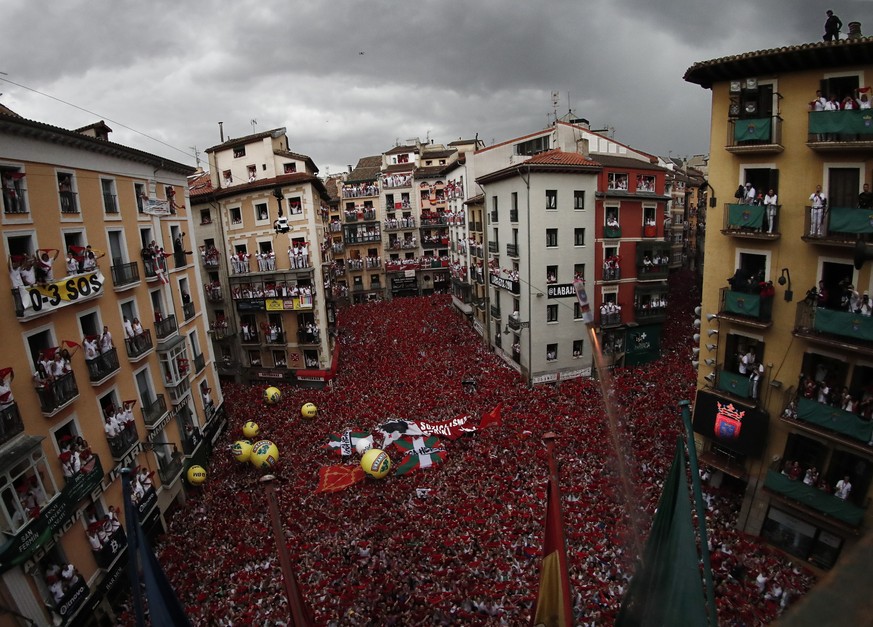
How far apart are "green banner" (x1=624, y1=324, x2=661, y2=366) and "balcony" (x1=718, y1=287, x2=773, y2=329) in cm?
1580

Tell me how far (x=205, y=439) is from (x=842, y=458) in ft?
93.5

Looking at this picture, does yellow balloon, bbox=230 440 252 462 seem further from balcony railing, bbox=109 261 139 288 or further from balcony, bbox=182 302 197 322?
balcony railing, bbox=109 261 139 288

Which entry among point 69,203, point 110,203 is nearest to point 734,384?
point 69,203

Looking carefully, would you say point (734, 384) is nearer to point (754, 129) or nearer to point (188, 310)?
point (754, 129)

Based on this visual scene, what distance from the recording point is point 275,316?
35969mm

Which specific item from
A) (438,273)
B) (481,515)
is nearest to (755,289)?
(481,515)

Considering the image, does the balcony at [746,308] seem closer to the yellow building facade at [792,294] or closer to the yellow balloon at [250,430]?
the yellow building facade at [792,294]

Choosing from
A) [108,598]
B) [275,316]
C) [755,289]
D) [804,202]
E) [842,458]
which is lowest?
[108,598]

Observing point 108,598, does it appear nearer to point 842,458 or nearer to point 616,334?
point 842,458

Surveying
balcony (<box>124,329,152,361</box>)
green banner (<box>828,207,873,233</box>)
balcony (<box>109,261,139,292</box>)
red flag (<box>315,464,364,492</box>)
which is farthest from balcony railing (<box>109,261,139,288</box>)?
green banner (<box>828,207,873,233</box>)

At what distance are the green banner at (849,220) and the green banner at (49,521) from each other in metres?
26.1

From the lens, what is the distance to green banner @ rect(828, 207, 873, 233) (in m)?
14.8

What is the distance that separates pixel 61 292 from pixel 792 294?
83.8ft

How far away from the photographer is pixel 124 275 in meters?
20.6
